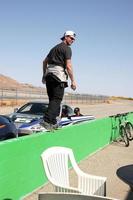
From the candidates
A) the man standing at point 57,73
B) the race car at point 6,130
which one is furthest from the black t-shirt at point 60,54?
the race car at point 6,130

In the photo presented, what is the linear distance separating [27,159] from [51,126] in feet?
5.76

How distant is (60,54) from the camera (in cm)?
873

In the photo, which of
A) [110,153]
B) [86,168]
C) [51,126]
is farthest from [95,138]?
[51,126]

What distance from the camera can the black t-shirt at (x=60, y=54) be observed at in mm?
8703

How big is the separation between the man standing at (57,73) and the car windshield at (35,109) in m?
5.94

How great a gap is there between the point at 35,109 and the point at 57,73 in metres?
6.55

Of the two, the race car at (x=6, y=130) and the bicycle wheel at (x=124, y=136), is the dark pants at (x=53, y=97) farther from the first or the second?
the bicycle wheel at (x=124, y=136)

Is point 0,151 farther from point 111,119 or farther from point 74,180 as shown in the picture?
point 111,119

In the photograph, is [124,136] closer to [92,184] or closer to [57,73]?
[57,73]

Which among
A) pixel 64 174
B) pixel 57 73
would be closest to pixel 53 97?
pixel 57 73

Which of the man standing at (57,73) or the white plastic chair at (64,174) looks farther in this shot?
the man standing at (57,73)

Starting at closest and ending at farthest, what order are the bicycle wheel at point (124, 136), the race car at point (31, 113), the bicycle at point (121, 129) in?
the race car at point (31, 113) → the bicycle wheel at point (124, 136) → the bicycle at point (121, 129)

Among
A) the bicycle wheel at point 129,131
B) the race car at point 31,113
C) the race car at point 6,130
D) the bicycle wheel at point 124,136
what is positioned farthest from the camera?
the bicycle wheel at point 129,131

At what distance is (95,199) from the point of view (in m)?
3.36
